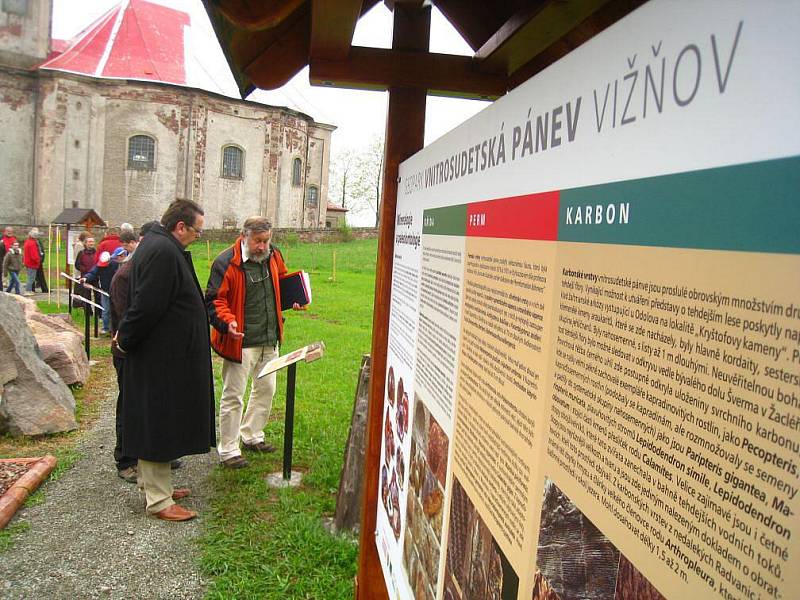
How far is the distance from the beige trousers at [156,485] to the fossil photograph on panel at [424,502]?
9.55ft

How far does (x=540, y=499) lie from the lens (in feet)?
3.77

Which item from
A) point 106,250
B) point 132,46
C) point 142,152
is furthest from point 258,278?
point 132,46

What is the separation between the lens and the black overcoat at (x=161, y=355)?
433 centimetres

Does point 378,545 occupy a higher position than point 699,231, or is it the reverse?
point 699,231

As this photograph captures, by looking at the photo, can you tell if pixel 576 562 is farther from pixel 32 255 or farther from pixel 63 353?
pixel 32 255

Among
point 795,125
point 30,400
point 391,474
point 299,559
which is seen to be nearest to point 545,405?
point 795,125

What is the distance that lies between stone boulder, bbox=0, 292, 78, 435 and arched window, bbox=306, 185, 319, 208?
3480 cm

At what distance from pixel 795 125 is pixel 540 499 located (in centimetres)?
73

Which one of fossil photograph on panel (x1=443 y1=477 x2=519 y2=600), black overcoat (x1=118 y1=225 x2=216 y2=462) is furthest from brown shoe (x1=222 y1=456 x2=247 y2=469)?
fossil photograph on panel (x1=443 y1=477 x2=519 y2=600)

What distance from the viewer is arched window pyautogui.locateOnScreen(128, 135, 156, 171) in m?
33.2

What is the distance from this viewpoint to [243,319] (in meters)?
5.47

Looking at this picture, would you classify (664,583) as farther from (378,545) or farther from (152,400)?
(152,400)

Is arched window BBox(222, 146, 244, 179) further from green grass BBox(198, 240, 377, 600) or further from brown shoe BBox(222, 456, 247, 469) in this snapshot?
brown shoe BBox(222, 456, 247, 469)

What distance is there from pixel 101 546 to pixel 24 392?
2.84 metres
